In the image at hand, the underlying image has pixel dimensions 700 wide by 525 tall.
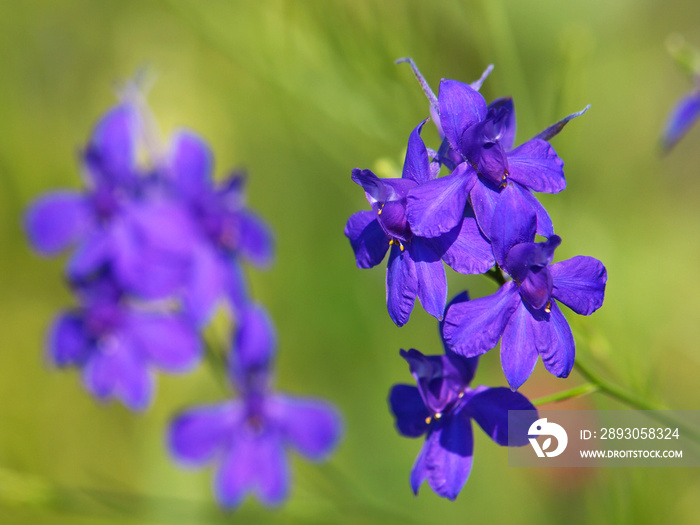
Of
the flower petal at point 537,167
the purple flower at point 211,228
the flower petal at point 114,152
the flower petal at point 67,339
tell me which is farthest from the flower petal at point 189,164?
the flower petal at point 537,167

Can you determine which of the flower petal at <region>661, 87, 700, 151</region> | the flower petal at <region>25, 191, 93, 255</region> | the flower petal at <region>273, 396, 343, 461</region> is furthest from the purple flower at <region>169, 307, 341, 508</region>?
the flower petal at <region>661, 87, 700, 151</region>

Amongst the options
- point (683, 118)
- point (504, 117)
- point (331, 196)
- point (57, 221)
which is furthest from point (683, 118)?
point (331, 196)

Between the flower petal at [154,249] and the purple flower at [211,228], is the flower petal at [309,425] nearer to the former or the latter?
the purple flower at [211,228]

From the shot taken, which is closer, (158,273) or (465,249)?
(465,249)

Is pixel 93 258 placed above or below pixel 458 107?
above

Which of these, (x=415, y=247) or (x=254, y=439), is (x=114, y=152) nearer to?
(x=254, y=439)

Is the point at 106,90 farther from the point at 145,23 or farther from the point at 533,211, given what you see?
the point at 533,211
